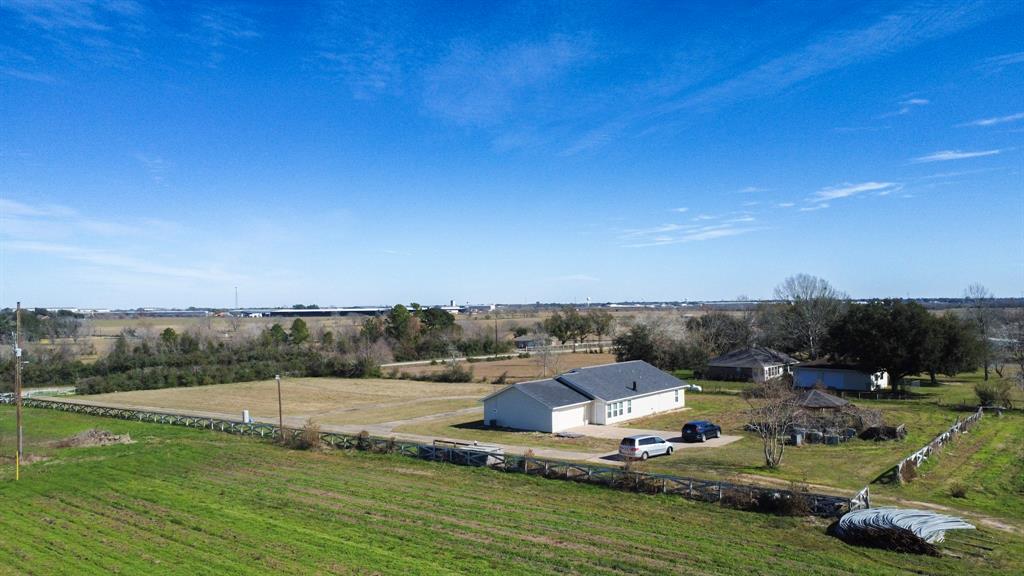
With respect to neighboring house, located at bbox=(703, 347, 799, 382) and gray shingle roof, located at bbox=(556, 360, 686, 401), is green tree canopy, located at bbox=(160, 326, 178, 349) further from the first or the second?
neighboring house, located at bbox=(703, 347, 799, 382)

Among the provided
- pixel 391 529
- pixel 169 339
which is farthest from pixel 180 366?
pixel 391 529

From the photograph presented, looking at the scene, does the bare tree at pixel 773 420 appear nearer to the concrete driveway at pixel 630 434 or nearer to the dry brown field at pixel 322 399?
the concrete driveway at pixel 630 434

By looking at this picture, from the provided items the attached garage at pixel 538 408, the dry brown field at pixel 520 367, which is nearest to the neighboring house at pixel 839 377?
the dry brown field at pixel 520 367

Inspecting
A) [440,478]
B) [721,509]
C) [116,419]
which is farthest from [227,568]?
[116,419]

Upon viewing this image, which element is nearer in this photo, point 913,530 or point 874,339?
point 913,530

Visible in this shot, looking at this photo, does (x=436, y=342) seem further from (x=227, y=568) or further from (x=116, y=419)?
(x=227, y=568)

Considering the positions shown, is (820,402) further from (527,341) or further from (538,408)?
(527,341)
